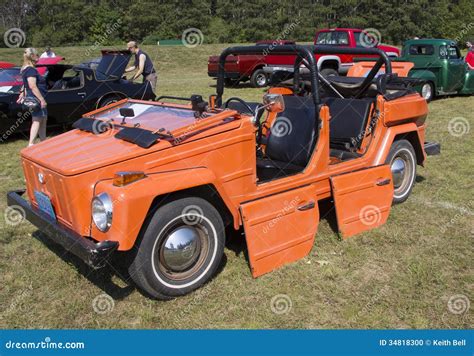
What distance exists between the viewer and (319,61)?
13922 millimetres

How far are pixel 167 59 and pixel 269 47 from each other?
24.3 meters

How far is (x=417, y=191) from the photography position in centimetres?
573

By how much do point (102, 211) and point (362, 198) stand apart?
2.60 meters

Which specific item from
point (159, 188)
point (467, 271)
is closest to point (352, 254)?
point (467, 271)

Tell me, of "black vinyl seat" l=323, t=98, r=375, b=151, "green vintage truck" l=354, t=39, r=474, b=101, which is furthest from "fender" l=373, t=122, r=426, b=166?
"green vintage truck" l=354, t=39, r=474, b=101

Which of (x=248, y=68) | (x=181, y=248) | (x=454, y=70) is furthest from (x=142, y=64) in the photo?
(x=454, y=70)

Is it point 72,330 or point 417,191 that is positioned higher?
point 72,330

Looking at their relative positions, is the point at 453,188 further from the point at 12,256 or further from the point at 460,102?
the point at 460,102

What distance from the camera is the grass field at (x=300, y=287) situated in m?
3.21

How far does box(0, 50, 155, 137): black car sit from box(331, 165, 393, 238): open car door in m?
6.63

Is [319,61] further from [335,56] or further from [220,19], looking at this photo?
[220,19]

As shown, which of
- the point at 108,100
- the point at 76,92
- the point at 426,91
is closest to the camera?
the point at 76,92

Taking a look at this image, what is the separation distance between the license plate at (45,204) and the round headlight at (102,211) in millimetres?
568

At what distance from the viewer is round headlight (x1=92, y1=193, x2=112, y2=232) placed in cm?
301
